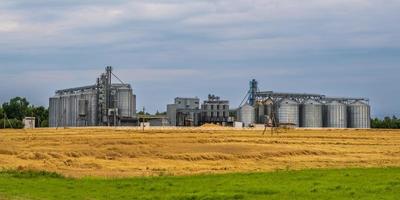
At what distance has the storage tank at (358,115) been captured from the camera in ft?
425

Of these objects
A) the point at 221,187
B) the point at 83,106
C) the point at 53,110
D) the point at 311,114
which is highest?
the point at 83,106

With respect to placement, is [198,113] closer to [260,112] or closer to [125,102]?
[260,112]

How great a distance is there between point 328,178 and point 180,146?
30.0 m

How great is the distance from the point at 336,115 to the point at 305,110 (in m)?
6.46

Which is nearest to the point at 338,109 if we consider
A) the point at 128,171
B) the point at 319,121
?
the point at 319,121

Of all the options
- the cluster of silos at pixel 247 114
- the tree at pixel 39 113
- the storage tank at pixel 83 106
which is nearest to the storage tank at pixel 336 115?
the cluster of silos at pixel 247 114

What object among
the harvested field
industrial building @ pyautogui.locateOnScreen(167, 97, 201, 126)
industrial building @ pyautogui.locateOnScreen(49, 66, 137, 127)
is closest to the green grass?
the harvested field

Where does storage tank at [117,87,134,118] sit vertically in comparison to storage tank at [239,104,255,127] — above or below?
above

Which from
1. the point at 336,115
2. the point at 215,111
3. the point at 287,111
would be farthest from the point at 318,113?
the point at 215,111

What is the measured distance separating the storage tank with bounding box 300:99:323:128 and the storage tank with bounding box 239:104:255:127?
9322 mm

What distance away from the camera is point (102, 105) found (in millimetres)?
110750

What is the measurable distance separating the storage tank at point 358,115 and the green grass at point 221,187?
104m

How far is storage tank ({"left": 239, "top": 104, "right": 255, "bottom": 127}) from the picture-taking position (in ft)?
408

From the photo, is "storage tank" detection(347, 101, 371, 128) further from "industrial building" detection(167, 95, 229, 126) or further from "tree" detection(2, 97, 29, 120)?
"tree" detection(2, 97, 29, 120)
